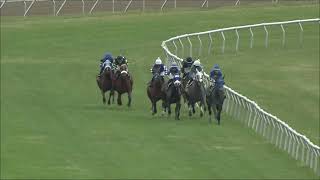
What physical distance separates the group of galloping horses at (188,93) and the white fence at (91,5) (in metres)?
28.8

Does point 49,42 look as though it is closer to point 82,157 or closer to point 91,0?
point 91,0

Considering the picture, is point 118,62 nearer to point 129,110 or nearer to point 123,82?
point 123,82

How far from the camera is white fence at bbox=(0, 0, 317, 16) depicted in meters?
53.0

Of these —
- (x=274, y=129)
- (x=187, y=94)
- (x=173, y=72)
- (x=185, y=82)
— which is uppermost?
(x=173, y=72)

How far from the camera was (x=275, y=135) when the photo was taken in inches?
790

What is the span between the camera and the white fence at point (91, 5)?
53031 millimetres

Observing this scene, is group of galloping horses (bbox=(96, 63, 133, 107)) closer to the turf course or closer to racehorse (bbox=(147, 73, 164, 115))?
the turf course

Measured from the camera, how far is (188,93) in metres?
23.5

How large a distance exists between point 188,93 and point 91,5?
103 ft

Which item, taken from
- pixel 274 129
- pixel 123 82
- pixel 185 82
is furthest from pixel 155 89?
pixel 274 129

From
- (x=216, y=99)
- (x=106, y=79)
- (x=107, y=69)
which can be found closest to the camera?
(x=216, y=99)

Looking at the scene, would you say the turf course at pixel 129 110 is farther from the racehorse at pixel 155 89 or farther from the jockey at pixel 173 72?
the jockey at pixel 173 72

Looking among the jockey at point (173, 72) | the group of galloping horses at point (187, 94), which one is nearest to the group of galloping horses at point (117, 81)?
the group of galloping horses at point (187, 94)

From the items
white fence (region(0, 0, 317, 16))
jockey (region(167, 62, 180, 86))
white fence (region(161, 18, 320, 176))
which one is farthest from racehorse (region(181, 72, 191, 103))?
white fence (region(0, 0, 317, 16))
